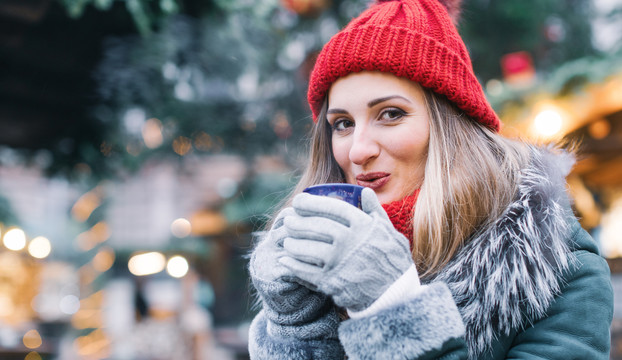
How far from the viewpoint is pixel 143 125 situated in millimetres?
3496

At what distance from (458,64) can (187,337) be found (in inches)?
237

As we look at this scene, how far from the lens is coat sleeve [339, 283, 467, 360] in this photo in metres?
1.02

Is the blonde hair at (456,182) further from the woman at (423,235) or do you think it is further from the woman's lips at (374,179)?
the woman's lips at (374,179)

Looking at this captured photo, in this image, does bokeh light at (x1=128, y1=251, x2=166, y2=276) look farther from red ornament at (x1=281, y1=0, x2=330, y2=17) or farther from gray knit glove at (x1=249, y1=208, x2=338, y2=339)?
gray knit glove at (x1=249, y1=208, x2=338, y2=339)

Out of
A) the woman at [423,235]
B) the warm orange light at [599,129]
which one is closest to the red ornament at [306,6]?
the warm orange light at [599,129]

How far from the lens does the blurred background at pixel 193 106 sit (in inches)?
109

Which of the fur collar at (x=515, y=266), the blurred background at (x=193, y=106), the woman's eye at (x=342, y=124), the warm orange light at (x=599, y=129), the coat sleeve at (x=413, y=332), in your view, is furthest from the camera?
the warm orange light at (x=599, y=129)

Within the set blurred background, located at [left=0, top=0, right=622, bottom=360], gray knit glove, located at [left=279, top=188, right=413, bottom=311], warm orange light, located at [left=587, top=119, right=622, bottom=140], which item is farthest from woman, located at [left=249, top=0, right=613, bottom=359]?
warm orange light, located at [left=587, top=119, right=622, bottom=140]

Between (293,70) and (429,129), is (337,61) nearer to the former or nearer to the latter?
(429,129)

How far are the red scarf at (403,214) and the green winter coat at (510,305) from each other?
0.15m

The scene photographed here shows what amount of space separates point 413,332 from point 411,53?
82 centimetres

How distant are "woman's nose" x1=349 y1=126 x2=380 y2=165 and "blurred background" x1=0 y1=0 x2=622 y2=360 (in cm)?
64

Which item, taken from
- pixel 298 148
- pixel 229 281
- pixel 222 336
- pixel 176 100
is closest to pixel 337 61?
pixel 176 100

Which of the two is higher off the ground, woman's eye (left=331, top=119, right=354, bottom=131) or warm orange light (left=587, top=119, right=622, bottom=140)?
woman's eye (left=331, top=119, right=354, bottom=131)
